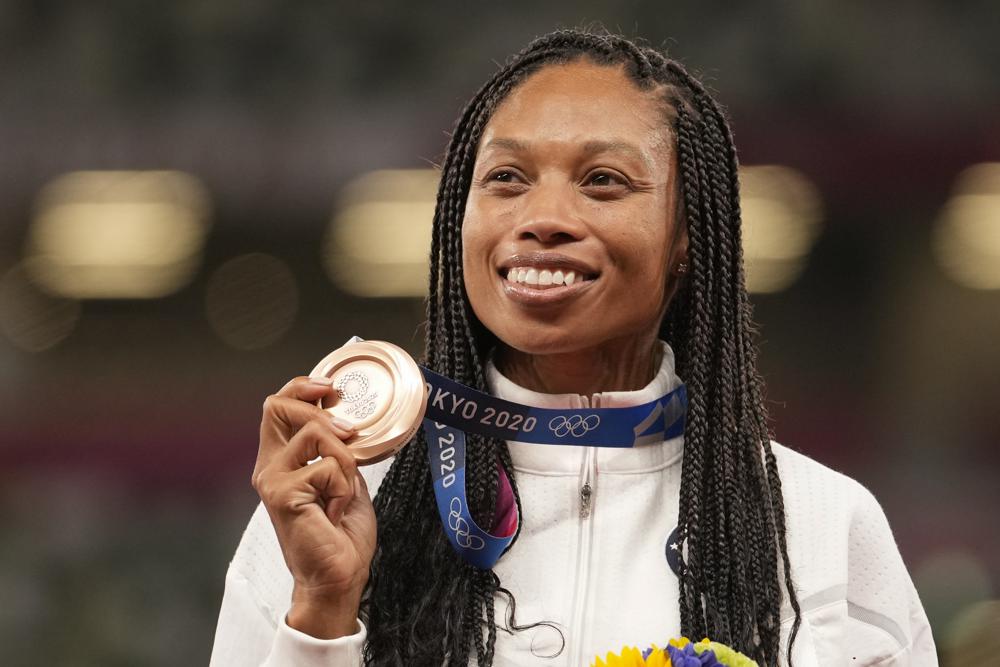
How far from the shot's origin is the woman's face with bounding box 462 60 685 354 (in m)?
1.71

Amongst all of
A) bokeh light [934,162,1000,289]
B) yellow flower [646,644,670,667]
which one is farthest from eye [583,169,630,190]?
bokeh light [934,162,1000,289]

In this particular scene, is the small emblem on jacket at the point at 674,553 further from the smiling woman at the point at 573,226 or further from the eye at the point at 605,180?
the eye at the point at 605,180

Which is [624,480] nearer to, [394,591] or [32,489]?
[394,591]

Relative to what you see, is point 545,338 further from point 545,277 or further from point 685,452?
point 685,452

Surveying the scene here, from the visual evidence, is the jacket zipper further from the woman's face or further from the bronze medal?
the bronze medal

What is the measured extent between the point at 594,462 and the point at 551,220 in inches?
11.8

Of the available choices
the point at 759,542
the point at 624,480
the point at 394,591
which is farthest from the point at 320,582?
the point at 759,542

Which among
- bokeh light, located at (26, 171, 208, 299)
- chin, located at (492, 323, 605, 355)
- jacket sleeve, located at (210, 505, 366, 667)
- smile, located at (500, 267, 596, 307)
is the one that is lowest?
bokeh light, located at (26, 171, 208, 299)

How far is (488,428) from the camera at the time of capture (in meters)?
1.73

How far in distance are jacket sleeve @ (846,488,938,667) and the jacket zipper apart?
34cm

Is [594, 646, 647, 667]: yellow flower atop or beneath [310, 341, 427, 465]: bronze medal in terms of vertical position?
beneath

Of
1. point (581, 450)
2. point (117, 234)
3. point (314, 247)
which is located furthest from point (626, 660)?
point (117, 234)

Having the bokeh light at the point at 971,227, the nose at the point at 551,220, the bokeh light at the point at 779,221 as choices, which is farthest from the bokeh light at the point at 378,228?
the nose at the point at 551,220

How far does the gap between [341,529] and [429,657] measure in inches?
8.3
